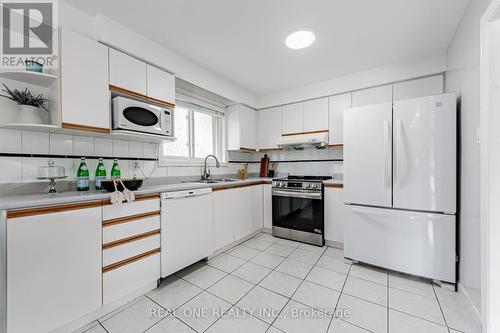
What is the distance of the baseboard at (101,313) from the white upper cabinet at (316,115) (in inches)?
111

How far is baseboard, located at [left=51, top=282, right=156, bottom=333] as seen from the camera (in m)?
1.34

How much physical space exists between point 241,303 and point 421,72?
122 inches

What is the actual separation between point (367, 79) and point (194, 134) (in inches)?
97.7

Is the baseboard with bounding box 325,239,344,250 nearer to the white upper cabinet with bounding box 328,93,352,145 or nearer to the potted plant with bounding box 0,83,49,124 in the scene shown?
the white upper cabinet with bounding box 328,93,352,145

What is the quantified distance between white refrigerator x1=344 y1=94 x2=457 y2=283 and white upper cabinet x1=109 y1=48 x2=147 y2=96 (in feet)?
7.12

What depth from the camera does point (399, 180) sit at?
1979 millimetres

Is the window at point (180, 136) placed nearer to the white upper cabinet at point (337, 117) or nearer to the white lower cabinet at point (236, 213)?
the white lower cabinet at point (236, 213)

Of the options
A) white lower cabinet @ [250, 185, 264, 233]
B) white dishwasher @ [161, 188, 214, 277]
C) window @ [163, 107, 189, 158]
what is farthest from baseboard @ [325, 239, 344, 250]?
Result: window @ [163, 107, 189, 158]

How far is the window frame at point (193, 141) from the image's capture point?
8.51 feet

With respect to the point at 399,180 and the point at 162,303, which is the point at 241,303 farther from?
the point at 399,180

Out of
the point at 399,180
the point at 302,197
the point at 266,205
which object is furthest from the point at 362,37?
the point at 266,205

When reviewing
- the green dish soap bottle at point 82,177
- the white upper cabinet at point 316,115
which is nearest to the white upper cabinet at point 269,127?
the white upper cabinet at point 316,115

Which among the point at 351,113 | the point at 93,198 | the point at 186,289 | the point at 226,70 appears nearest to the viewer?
the point at 93,198

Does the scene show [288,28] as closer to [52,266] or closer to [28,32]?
[28,32]
